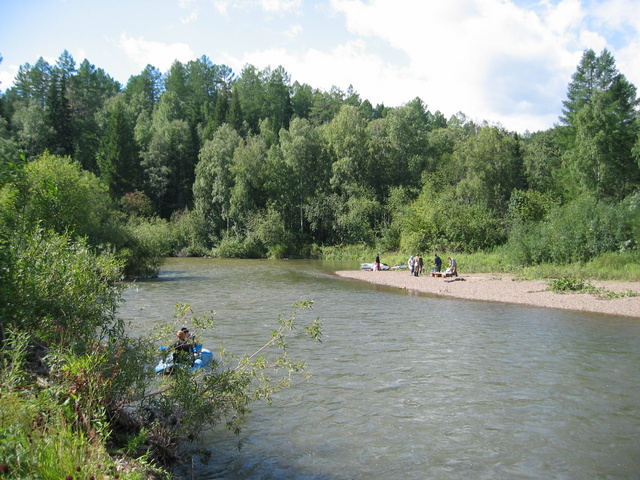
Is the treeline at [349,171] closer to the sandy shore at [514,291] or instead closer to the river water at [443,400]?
the sandy shore at [514,291]

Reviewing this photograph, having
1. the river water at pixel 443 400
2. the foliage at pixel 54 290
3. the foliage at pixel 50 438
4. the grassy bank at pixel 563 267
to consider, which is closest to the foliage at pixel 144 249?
the river water at pixel 443 400

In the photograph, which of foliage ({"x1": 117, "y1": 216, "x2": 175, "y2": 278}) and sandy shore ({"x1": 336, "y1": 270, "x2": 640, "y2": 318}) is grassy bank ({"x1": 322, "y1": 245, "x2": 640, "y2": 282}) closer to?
sandy shore ({"x1": 336, "y1": 270, "x2": 640, "y2": 318})

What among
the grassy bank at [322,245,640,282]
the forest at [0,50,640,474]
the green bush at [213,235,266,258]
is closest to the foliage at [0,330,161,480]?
the forest at [0,50,640,474]

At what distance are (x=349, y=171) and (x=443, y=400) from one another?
5313 centimetres

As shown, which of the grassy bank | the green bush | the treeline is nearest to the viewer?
the grassy bank

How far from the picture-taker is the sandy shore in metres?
21.9

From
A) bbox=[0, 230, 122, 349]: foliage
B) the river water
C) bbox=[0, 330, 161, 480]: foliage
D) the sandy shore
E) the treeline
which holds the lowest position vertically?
the river water

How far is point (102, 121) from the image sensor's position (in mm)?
82500

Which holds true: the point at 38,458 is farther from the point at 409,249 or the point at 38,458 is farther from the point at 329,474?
the point at 409,249

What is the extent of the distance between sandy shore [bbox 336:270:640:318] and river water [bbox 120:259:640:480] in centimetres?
147

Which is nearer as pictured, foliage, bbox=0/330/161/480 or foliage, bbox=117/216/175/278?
foliage, bbox=0/330/161/480

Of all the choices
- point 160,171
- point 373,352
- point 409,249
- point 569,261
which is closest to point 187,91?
point 160,171

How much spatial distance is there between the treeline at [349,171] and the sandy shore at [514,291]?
19.6ft

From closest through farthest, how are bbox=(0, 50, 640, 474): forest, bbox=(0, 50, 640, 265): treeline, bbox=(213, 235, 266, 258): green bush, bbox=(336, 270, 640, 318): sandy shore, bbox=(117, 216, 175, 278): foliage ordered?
bbox=(0, 50, 640, 474): forest, bbox=(336, 270, 640, 318): sandy shore, bbox=(117, 216, 175, 278): foliage, bbox=(0, 50, 640, 265): treeline, bbox=(213, 235, 266, 258): green bush
